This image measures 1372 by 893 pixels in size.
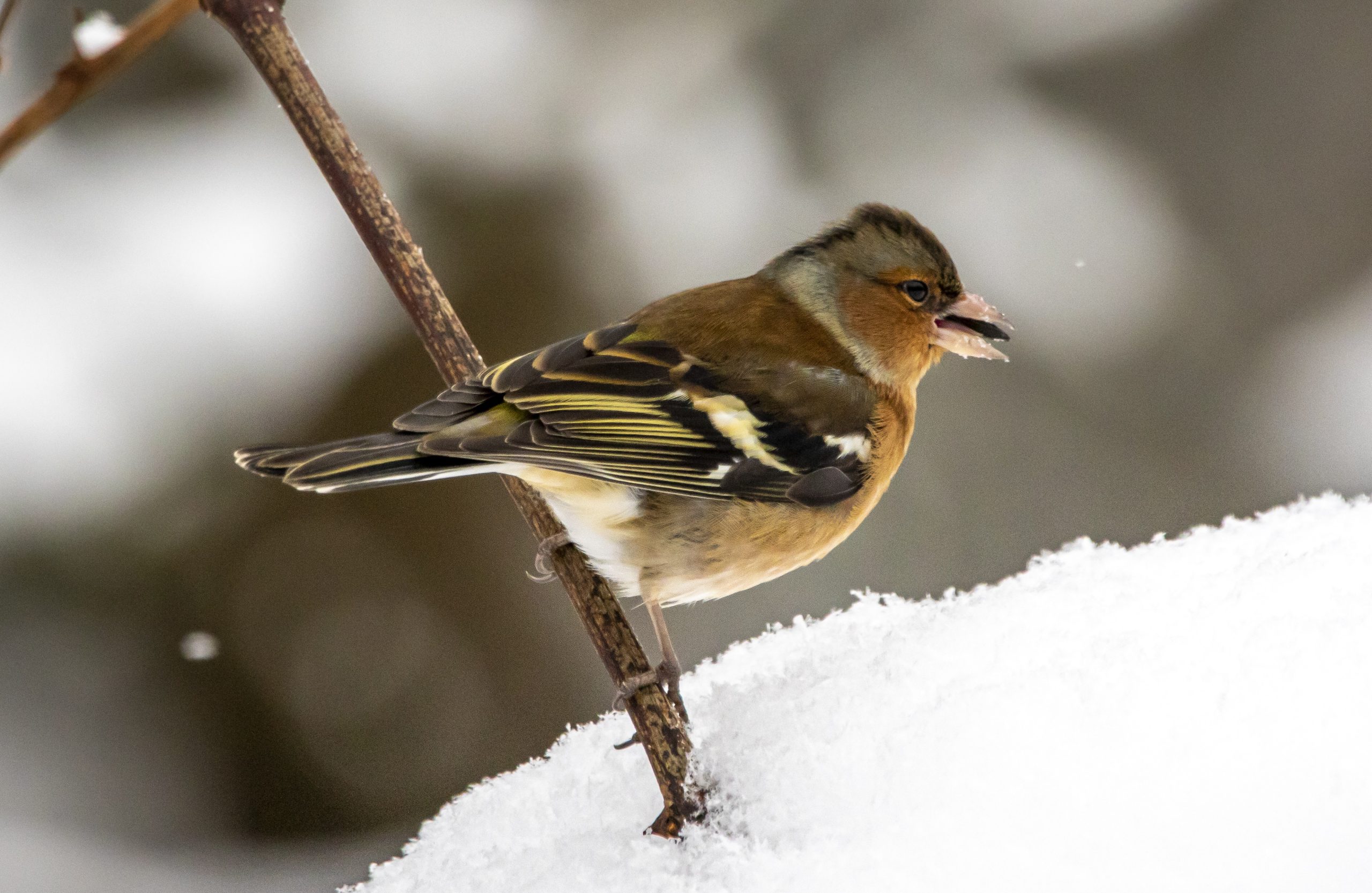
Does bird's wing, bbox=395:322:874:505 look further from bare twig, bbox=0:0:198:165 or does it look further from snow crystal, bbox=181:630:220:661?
snow crystal, bbox=181:630:220:661

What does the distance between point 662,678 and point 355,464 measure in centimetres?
68

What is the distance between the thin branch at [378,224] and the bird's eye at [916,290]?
1.21 meters

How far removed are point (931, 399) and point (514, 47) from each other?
2210 mm

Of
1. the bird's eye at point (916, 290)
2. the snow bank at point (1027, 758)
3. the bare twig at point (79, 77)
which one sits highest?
the bare twig at point (79, 77)

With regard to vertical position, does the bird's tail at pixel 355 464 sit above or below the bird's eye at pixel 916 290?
above

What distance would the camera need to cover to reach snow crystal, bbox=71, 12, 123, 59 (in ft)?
4.10

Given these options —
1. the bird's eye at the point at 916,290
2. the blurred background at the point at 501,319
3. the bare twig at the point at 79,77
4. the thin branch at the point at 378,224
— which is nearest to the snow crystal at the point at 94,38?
the bare twig at the point at 79,77

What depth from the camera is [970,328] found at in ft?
9.87

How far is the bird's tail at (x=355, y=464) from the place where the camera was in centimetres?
204

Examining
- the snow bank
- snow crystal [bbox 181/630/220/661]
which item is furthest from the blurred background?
the snow bank

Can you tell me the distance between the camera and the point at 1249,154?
4719 millimetres

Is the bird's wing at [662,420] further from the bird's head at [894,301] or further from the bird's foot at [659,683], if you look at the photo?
the bird's foot at [659,683]

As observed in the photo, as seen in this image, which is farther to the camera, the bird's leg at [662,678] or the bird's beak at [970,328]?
the bird's beak at [970,328]

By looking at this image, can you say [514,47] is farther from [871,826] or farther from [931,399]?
[871,826]
